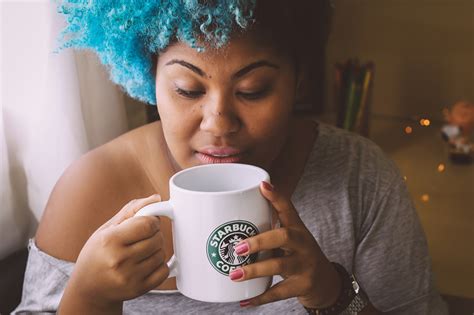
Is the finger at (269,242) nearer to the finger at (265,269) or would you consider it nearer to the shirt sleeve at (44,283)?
the finger at (265,269)

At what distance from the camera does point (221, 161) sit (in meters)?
0.79

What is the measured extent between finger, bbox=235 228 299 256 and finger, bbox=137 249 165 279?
0.31 ft

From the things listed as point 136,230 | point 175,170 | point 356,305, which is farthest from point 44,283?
point 356,305

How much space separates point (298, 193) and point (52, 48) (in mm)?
521

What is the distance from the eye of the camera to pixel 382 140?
1.69m

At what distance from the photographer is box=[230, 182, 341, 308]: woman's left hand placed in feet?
2.00

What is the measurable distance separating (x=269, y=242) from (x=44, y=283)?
48 cm

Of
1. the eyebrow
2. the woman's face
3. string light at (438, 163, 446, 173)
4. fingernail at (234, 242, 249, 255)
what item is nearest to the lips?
the woman's face

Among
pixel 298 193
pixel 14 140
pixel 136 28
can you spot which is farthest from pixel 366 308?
pixel 14 140

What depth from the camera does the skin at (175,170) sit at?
0.63 meters

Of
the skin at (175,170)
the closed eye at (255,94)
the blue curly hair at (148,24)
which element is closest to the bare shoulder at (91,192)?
the skin at (175,170)

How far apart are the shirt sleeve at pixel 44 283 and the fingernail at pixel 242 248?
1.36 ft

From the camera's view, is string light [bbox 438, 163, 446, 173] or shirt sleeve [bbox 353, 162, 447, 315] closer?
shirt sleeve [bbox 353, 162, 447, 315]

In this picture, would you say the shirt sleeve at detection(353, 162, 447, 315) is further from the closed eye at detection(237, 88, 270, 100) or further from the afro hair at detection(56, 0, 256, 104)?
the afro hair at detection(56, 0, 256, 104)
